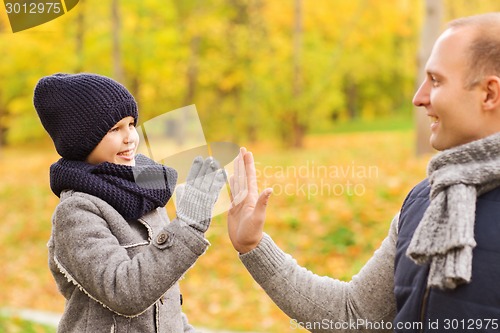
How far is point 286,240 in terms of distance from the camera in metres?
7.61

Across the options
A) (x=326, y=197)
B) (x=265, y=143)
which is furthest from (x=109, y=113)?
(x=265, y=143)

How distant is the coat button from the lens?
72.1 inches

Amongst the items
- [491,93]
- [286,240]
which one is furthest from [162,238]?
[286,240]

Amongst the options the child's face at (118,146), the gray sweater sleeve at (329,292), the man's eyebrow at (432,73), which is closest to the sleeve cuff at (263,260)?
the gray sweater sleeve at (329,292)

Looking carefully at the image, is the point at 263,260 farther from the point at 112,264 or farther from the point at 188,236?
the point at 112,264

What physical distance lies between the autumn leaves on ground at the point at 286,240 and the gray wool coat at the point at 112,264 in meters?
3.21

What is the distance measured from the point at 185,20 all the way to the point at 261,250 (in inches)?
649

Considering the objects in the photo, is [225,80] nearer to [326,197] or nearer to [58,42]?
[58,42]

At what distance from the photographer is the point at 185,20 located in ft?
58.6

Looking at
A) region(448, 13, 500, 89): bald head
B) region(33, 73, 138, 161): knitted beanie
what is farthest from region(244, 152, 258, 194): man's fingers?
region(448, 13, 500, 89): bald head

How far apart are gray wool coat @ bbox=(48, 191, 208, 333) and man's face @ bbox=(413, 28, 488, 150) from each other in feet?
2.42

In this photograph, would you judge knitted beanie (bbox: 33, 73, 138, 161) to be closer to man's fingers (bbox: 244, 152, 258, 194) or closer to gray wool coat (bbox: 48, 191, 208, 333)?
gray wool coat (bbox: 48, 191, 208, 333)

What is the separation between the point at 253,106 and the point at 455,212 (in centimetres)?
1851

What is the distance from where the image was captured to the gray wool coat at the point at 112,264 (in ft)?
5.85
